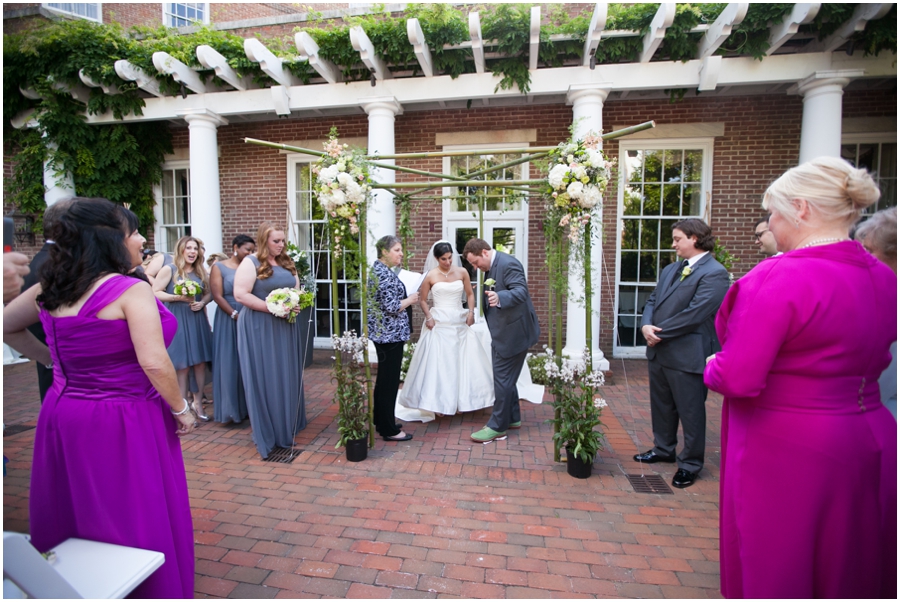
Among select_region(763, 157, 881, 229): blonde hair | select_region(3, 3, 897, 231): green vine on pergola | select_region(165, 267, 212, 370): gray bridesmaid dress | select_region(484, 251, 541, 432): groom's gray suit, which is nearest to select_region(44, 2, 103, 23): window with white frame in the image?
Result: select_region(3, 3, 897, 231): green vine on pergola

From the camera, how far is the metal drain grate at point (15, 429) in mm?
4883

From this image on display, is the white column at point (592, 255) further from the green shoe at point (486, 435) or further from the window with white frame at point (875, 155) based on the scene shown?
the window with white frame at point (875, 155)

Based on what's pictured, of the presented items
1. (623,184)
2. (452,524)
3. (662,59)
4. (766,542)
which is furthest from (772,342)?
(623,184)

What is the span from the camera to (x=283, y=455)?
431 cm

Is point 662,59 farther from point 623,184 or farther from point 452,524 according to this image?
point 452,524

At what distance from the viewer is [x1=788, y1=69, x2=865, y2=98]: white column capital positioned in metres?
6.01

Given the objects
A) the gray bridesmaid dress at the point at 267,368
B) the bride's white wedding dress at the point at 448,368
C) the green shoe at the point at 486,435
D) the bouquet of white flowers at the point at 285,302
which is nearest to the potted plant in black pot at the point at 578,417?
the green shoe at the point at 486,435

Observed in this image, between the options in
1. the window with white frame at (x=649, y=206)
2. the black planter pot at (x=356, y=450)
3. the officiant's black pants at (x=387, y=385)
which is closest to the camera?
the black planter pot at (x=356, y=450)

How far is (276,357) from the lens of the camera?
173 inches

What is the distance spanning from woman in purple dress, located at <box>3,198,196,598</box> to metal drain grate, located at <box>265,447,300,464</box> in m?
1.96

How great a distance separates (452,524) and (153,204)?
8552 millimetres

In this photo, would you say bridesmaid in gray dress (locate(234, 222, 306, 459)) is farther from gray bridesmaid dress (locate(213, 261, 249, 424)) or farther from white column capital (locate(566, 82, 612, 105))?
white column capital (locate(566, 82, 612, 105))

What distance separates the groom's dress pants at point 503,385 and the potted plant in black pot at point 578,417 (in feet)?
1.90

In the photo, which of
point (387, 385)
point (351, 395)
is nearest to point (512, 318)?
point (387, 385)
